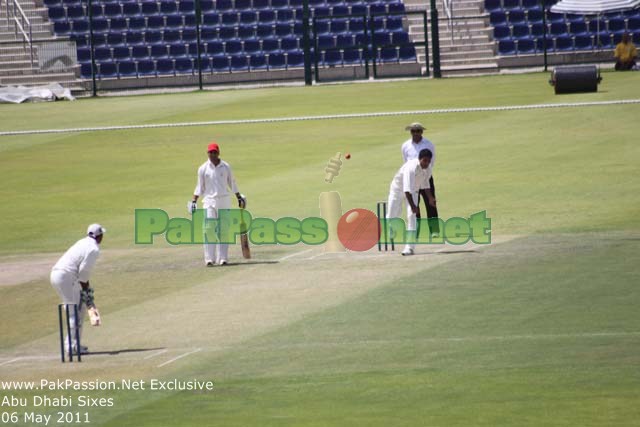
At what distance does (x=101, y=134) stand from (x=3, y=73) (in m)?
13.7

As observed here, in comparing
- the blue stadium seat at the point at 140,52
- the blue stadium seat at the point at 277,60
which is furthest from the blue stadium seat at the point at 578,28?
the blue stadium seat at the point at 140,52

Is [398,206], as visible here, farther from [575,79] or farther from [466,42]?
[466,42]

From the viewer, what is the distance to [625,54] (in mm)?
46812

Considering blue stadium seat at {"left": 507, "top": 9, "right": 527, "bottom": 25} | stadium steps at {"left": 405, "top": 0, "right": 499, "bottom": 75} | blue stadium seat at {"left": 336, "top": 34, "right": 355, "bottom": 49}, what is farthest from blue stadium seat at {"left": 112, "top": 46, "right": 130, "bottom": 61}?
blue stadium seat at {"left": 507, "top": 9, "right": 527, "bottom": 25}

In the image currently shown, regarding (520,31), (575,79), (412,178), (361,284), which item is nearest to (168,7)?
(520,31)

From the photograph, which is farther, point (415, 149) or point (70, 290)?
point (415, 149)

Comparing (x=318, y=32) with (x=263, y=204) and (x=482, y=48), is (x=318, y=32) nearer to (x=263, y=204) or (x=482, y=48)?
(x=482, y=48)

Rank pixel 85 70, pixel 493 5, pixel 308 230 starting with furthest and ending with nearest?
pixel 85 70 → pixel 493 5 → pixel 308 230

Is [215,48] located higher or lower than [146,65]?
higher

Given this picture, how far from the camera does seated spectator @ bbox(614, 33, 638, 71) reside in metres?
46.8

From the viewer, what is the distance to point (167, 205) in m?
30.1

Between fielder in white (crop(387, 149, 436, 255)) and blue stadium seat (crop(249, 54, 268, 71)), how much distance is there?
96.1 feet

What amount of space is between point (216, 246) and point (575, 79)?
1986 centimetres

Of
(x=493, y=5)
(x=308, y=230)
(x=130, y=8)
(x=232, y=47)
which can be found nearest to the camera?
(x=308, y=230)
